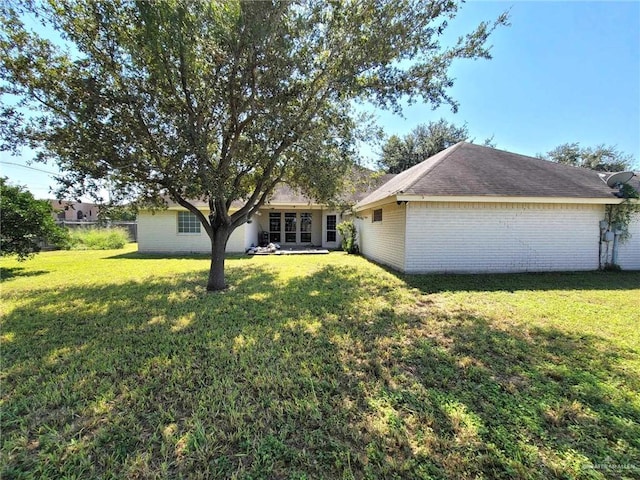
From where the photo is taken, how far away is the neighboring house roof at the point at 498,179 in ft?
28.7

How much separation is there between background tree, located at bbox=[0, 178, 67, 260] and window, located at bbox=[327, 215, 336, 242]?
12359 mm

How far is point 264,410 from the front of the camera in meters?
2.82

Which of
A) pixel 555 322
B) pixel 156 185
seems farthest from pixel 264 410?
pixel 156 185

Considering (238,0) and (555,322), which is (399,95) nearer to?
(238,0)

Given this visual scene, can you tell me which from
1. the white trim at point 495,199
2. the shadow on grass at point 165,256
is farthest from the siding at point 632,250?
the shadow on grass at point 165,256

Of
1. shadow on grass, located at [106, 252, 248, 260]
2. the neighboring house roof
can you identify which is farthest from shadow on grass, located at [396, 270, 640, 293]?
shadow on grass, located at [106, 252, 248, 260]

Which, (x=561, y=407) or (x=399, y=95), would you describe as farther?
(x=399, y=95)

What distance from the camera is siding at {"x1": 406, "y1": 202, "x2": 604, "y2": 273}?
8.88 meters

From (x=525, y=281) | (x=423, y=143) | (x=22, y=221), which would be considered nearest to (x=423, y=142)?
(x=423, y=143)

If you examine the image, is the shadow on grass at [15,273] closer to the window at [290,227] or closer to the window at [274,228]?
the window at [274,228]

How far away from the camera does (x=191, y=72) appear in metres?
5.55

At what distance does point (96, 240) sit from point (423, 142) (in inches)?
993

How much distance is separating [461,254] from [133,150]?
8.99m

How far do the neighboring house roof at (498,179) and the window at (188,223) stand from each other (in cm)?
996
